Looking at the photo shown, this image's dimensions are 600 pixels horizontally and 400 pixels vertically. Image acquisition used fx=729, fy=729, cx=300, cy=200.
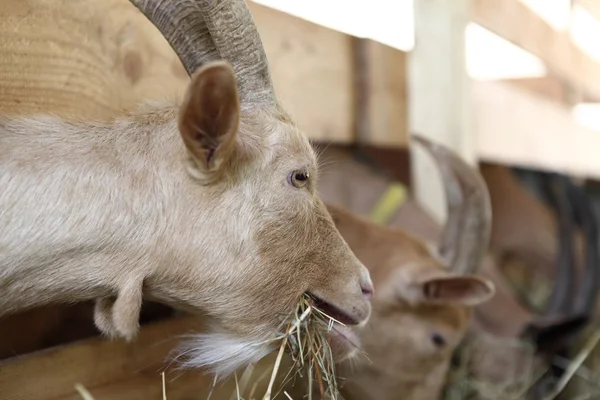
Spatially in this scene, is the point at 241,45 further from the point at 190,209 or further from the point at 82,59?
the point at 82,59

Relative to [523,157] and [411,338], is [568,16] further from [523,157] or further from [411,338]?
[411,338]

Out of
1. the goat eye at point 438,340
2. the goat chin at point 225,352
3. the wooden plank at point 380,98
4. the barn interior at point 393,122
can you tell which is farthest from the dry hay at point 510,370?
the goat chin at point 225,352

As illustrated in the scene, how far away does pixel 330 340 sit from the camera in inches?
78.0

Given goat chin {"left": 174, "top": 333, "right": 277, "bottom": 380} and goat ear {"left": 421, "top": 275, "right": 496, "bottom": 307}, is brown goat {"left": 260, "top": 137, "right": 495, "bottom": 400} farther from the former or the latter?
goat chin {"left": 174, "top": 333, "right": 277, "bottom": 380}

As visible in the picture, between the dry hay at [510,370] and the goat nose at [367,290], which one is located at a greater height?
the goat nose at [367,290]

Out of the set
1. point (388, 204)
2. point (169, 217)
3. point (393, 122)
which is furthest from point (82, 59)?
point (393, 122)

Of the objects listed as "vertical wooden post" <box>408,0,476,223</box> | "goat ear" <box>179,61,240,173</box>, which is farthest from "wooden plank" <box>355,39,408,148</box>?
"goat ear" <box>179,61,240,173</box>

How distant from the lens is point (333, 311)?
1.94 metres

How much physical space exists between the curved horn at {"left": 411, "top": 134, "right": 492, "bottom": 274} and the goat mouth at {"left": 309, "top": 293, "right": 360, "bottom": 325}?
1384 mm

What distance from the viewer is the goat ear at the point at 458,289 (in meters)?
2.84

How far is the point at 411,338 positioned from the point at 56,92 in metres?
1.77

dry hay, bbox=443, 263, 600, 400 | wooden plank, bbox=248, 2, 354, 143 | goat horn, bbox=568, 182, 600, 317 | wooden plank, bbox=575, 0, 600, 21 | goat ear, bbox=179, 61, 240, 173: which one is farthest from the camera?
goat horn, bbox=568, 182, 600, 317

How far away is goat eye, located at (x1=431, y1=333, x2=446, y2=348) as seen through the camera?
314cm

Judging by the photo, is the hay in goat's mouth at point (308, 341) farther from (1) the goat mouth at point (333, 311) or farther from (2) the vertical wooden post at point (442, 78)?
(2) the vertical wooden post at point (442, 78)
